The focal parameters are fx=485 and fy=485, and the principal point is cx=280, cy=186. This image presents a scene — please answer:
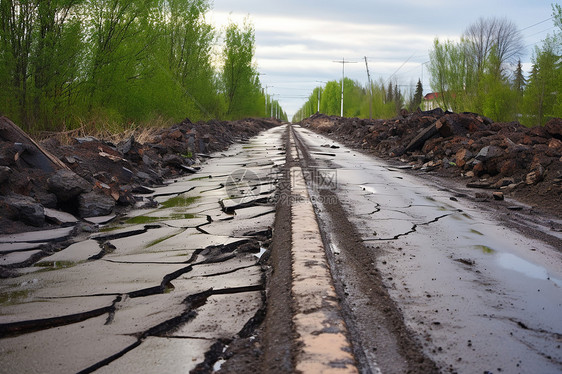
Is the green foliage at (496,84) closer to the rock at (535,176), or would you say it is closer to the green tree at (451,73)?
the green tree at (451,73)

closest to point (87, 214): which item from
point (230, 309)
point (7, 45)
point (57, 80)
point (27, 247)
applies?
point (27, 247)

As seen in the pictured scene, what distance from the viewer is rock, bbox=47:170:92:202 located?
5.21 meters

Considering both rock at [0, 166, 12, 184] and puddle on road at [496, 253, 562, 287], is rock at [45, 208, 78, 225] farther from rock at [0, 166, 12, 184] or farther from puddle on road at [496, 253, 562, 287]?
puddle on road at [496, 253, 562, 287]

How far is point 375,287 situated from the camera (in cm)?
277

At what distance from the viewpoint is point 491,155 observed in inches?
350

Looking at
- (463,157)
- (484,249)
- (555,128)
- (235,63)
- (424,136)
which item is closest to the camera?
(484,249)

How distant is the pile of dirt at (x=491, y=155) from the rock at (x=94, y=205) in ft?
15.8

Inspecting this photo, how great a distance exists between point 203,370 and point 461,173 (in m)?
8.70

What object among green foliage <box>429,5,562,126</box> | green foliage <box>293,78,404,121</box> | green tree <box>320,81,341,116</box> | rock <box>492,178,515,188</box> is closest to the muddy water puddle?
A: rock <box>492,178,515,188</box>

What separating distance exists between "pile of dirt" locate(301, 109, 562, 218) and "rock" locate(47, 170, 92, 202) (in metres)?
5.14

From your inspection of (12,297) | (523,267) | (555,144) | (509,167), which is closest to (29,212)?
(12,297)

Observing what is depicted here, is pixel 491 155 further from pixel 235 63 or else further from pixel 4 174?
pixel 235 63

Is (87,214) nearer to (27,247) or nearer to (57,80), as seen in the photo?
(27,247)

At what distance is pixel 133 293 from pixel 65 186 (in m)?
2.93
